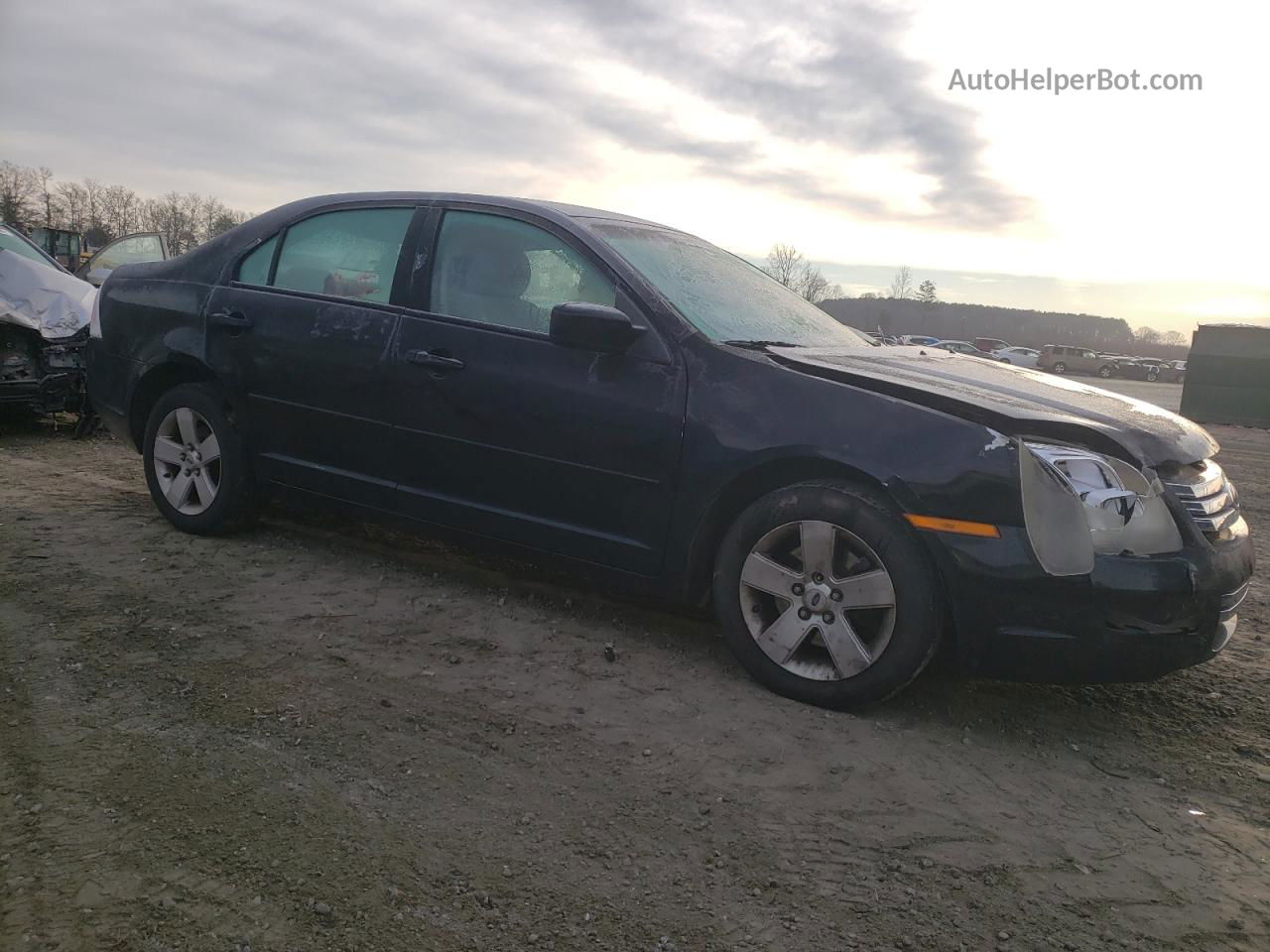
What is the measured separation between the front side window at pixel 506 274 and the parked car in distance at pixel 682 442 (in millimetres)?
11

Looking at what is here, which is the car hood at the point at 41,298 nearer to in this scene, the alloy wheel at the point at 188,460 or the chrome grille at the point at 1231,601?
the alloy wheel at the point at 188,460

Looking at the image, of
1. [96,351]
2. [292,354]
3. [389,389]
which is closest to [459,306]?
[389,389]

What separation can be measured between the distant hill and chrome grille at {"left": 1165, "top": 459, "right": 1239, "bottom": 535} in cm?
10941

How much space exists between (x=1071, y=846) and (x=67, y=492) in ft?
17.5

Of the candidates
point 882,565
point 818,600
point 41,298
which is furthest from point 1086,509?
point 41,298

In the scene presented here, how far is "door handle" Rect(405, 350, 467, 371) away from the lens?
385cm

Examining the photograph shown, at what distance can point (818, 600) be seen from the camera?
3158 mm

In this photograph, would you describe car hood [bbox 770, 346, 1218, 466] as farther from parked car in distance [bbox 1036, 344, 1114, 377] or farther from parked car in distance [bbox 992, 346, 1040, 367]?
parked car in distance [bbox 1036, 344, 1114, 377]

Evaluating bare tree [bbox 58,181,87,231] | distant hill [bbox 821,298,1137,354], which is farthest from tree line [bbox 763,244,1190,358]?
bare tree [bbox 58,181,87,231]

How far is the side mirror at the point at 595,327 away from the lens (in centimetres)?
346

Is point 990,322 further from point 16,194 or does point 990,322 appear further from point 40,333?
point 40,333

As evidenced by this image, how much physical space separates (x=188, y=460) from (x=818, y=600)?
10.4ft

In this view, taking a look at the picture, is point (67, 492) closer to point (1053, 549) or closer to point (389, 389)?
point (389, 389)

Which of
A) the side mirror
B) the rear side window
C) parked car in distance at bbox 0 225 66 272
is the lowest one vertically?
the side mirror
